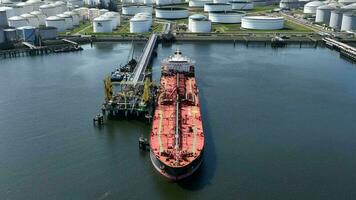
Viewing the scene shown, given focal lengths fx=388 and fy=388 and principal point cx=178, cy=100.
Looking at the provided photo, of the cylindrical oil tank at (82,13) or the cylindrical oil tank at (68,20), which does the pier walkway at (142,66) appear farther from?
the cylindrical oil tank at (82,13)

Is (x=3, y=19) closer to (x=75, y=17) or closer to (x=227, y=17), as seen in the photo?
(x=75, y=17)

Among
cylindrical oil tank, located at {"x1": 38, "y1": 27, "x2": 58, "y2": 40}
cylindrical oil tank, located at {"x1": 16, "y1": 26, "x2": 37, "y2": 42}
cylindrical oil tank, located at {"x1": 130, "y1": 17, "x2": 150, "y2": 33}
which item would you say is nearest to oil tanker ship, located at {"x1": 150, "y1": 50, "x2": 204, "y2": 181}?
cylindrical oil tank, located at {"x1": 16, "y1": 26, "x2": 37, "y2": 42}

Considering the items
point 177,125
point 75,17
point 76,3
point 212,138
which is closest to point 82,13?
point 75,17

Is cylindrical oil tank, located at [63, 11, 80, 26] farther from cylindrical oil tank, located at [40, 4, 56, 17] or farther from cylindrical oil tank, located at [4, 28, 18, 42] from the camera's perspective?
cylindrical oil tank, located at [4, 28, 18, 42]

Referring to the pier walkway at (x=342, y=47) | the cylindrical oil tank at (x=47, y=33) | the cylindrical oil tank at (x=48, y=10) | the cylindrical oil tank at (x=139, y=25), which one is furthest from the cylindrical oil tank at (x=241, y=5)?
the cylindrical oil tank at (x=47, y=33)

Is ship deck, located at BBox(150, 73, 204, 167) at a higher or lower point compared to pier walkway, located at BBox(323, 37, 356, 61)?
lower

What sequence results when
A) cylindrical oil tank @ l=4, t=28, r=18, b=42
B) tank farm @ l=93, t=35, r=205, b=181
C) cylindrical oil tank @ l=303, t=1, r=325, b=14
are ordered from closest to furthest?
tank farm @ l=93, t=35, r=205, b=181, cylindrical oil tank @ l=4, t=28, r=18, b=42, cylindrical oil tank @ l=303, t=1, r=325, b=14

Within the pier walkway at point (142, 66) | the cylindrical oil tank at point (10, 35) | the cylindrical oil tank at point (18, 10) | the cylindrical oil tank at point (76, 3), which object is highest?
the cylindrical oil tank at point (76, 3)
